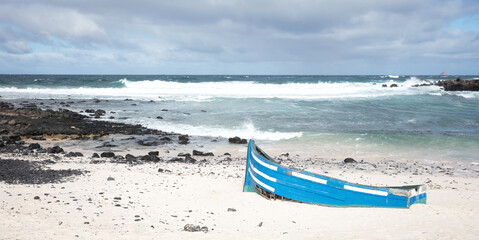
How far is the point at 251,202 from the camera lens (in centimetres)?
846

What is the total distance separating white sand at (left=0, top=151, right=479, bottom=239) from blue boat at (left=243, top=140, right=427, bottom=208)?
186 millimetres

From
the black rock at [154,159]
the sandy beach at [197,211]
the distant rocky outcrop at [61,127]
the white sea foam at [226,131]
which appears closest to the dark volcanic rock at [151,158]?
the black rock at [154,159]

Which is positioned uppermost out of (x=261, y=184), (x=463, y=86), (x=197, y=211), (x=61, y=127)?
(x=463, y=86)

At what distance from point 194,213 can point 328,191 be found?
9.83 feet

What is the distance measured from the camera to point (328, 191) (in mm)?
8133

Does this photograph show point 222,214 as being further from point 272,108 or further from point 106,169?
point 272,108

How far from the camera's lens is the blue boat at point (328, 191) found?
8.09m

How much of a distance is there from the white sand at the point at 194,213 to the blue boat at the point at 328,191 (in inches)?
7.3

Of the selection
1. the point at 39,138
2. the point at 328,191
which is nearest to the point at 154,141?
the point at 39,138

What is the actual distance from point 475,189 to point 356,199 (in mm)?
4572

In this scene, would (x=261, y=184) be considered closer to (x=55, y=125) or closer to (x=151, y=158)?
(x=151, y=158)

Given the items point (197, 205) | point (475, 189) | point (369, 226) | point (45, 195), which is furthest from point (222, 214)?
point (475, 189)

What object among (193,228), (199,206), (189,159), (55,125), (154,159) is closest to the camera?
(193,228)

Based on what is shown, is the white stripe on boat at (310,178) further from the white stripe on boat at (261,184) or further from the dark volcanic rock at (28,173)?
the dark volcanic rock at (28,173)
